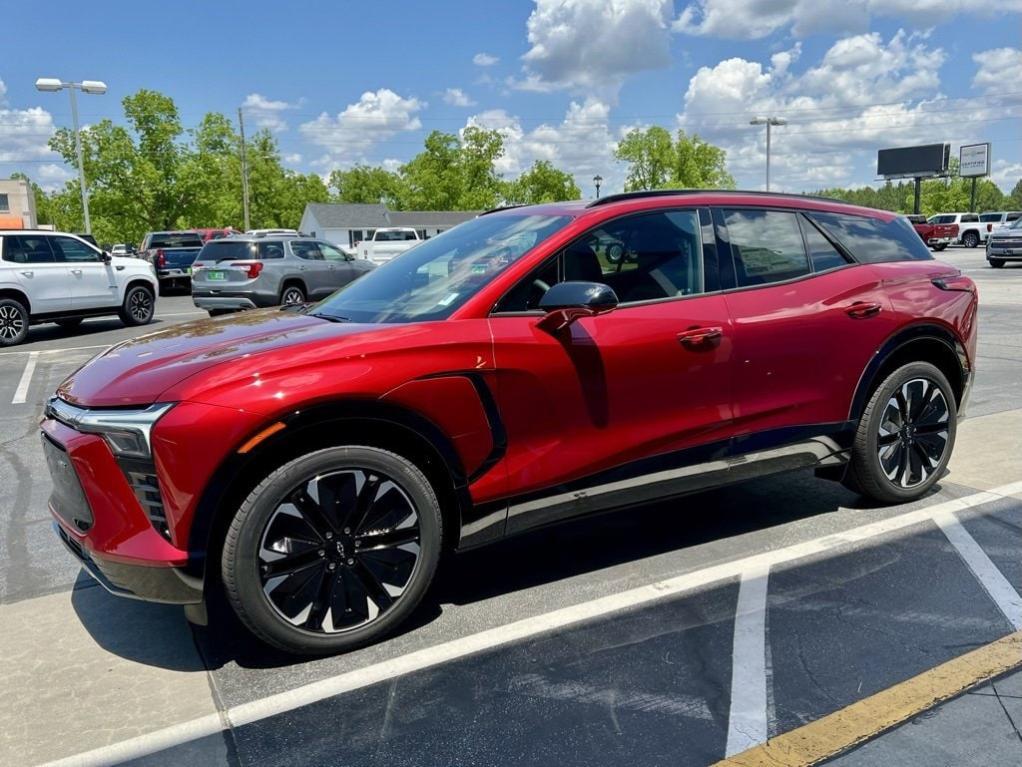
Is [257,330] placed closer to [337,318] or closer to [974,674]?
[337,318]

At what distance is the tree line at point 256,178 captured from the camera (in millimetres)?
42531

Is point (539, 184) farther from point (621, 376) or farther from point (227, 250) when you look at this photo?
point (621, 376)

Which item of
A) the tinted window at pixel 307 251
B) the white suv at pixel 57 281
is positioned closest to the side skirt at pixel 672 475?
the white suv at pixel 57 281

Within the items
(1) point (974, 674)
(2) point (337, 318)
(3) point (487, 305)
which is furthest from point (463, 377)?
(1) point (974, 674)

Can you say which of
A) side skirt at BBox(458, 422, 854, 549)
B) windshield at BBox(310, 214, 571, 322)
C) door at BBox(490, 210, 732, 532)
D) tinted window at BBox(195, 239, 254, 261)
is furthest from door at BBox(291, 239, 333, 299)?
side skirt at BBox(458, 422, 854, 549)

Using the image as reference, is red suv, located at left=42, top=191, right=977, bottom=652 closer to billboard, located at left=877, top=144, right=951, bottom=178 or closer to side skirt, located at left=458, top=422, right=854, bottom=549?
side skirt, located at left=458, top=422, right=854, bottom=549

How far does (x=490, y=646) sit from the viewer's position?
310 cm

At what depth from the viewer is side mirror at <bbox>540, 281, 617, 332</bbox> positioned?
3.20 metres

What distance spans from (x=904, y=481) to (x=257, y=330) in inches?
137

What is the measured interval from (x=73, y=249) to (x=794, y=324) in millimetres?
13368

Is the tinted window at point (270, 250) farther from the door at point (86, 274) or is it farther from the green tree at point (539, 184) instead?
the green tree at point (539, 184)

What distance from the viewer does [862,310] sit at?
4.18 m

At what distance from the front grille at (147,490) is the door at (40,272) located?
1213 cm

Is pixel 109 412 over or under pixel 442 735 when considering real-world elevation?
over
